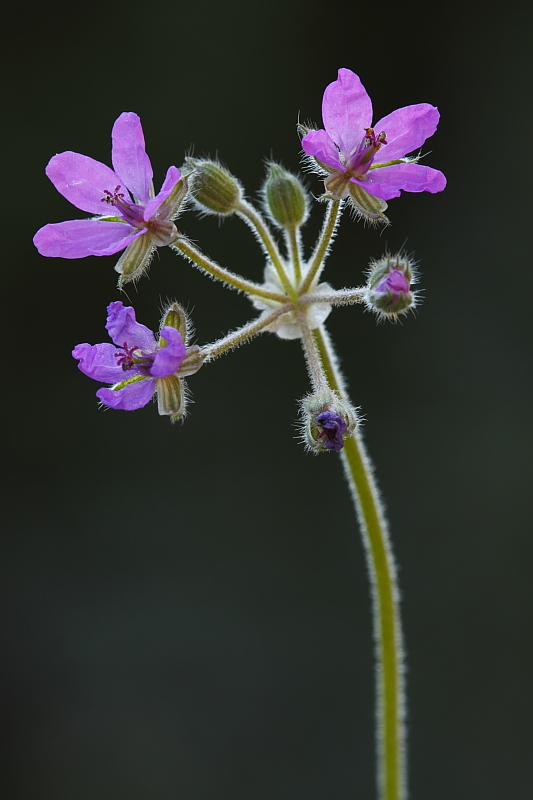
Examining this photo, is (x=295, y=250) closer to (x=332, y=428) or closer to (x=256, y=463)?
(x=332, y=428)

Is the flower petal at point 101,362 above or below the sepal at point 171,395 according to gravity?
above

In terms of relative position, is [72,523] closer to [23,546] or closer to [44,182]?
[23,546]

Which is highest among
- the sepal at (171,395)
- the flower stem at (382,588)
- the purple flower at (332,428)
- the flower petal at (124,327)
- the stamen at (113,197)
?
the stamen at (113,197)

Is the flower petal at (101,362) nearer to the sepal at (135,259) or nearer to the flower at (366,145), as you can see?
the sepal at (135,259)

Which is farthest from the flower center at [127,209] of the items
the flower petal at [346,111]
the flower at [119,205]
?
the flower petal at [346,111]

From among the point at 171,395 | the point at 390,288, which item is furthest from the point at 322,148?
the point at 171,395

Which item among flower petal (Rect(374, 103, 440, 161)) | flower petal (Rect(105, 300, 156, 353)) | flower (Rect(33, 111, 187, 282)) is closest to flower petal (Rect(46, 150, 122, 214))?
flower (Rect(33, 111, 187, 282))
